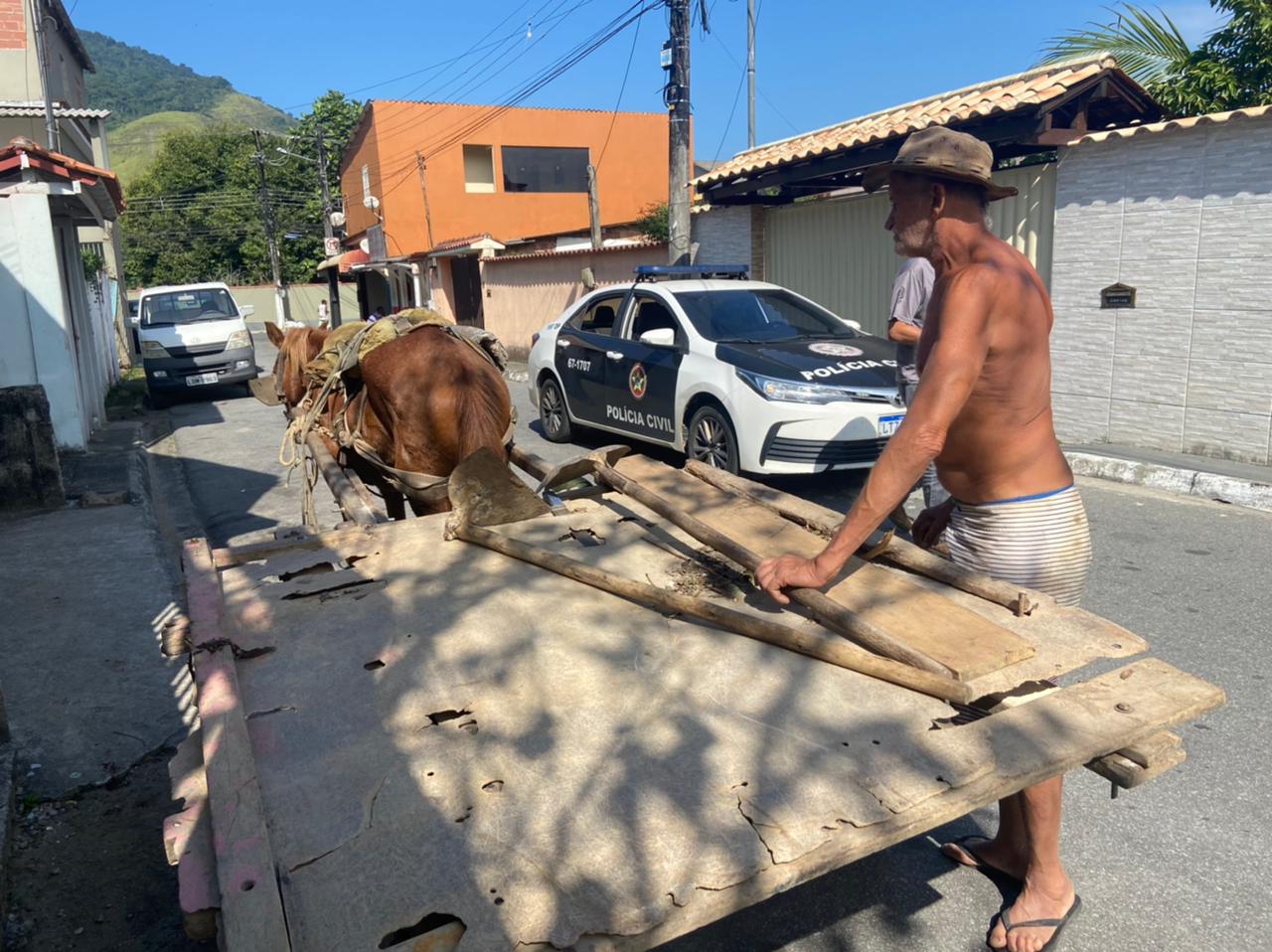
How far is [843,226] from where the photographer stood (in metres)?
11.3

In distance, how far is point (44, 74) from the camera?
12289 mm

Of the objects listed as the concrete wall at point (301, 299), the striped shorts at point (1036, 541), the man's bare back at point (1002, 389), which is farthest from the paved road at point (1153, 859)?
the concrete wall at point (301, 299)

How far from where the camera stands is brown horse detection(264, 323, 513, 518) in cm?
438

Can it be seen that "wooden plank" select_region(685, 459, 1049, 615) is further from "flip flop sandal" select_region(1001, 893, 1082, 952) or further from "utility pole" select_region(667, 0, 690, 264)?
"utility pole" select_region(667, 0, 690, 264)

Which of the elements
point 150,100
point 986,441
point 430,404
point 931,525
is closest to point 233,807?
point 986,441

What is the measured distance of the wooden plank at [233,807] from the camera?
1.36m

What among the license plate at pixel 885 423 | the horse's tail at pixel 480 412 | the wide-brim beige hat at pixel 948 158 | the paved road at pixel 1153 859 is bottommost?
the paved road at pixel 1153 859

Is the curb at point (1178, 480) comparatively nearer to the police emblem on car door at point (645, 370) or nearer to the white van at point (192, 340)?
the police emblem on car door at point (645, 370)

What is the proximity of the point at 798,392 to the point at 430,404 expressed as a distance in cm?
329

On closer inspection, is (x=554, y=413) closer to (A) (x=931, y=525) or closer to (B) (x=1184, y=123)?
(B) (x=1184, y=123)

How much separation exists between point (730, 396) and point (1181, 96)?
6.33 metres

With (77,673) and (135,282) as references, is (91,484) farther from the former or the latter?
(135,282)

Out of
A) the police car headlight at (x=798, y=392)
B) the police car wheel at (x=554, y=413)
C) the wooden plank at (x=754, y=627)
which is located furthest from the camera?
the police car wheel at (x=554, y=413)

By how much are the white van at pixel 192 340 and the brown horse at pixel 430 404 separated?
11.5 meters
